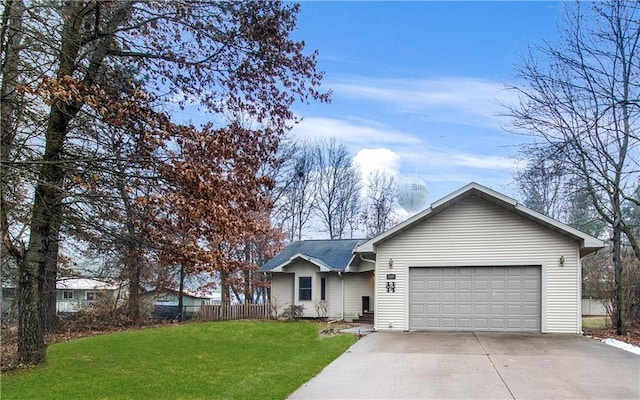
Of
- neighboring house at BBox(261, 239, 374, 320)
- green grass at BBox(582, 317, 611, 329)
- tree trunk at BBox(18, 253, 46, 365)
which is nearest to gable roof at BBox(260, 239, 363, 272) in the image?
neighboring house at BBox(261, 239, 374, 320)

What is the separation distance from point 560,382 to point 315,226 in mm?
30935

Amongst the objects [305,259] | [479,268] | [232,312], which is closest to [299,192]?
[232,312]

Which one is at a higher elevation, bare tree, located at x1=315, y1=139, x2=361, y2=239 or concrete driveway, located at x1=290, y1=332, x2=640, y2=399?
bare tree, located at x1=315, y1=139, x2=361, y2=239

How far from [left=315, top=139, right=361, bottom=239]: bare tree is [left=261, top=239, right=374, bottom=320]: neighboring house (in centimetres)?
1453

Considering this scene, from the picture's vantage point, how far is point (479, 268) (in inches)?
609

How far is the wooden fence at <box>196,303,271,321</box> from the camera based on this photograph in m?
23.6

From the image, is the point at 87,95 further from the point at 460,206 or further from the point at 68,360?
the point at 460,206

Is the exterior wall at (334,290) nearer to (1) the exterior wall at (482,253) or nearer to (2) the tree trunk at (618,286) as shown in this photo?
(1) the exterior wall at (482,253)

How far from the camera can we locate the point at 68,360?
10.4 m

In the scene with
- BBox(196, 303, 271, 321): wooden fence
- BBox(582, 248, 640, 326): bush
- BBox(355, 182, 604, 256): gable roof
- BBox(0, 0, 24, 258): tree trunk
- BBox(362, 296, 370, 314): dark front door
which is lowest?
BBox(196, 303, 271, 321): wooden fence

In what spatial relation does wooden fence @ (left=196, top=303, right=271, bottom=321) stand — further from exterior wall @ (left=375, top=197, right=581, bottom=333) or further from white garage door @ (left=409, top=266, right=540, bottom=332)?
white garage door @ (left=409, top=266, right=540, bottom=332)

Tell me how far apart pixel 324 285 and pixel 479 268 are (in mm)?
8482

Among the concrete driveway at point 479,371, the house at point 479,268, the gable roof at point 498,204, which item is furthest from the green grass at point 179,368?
the gable roof at point 498,204

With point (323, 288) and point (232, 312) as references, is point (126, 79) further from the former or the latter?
point (232, 312)
